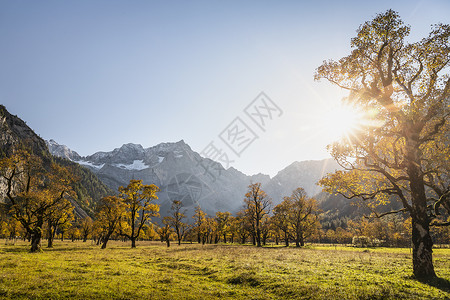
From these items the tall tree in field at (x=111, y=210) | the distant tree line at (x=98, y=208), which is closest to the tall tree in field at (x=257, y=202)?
the distant tree line at (x=98, y=208)

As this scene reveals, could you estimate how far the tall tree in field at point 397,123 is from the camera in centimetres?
1580

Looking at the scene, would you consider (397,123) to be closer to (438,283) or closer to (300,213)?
(438,283)

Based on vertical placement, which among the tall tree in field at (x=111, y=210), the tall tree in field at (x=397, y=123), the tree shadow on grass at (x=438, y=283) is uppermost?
the tall tree in field at (x=397, y=123)

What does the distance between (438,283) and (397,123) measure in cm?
1097

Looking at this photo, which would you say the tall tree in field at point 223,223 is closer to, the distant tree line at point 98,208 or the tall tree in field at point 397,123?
the distant tree line at point 98,208

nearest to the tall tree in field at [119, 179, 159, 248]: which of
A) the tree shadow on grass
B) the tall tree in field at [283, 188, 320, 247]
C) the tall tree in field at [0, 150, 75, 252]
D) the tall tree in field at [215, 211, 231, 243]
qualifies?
the tall tree in field at [0, 150, 75, 252]

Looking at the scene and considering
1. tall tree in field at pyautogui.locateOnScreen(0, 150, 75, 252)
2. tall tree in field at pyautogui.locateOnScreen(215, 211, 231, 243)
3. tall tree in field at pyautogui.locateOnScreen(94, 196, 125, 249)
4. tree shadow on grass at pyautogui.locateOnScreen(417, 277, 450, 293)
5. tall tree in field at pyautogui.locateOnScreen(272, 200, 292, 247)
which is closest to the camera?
tree shadow on grass at pyautogui.locateOnScreen(417, 277, 450, 293)

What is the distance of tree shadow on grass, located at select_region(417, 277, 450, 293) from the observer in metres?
12.4

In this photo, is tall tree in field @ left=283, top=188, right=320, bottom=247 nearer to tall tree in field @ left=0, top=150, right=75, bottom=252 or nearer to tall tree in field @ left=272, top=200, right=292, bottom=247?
tall tree in field @ left=272, top=200, right=292, bottom=247

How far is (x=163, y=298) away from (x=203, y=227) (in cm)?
7173

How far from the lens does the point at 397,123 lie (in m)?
17.4

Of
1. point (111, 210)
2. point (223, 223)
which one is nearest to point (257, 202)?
point (223, 223)

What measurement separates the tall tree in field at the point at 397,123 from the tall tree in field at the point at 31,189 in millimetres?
37670

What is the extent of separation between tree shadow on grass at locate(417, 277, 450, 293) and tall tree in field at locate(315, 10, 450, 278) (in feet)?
2.43
